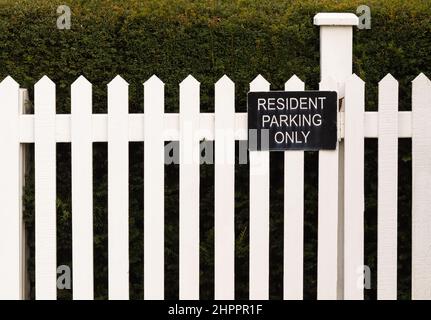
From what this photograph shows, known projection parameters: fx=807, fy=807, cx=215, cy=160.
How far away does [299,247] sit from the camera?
3.98 m

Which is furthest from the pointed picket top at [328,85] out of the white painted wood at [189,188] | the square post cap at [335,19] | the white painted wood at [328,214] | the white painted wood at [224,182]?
the white painted wood at [189,188]

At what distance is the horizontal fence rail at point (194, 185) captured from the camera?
387 centimetres

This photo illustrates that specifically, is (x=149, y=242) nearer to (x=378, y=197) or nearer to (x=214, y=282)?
(x=214, y=282)

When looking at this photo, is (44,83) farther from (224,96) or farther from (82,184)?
(224,96)

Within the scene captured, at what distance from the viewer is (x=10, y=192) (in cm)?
390

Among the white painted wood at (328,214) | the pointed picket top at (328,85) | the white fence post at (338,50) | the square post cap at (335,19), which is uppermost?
the square post cap at (335,19)

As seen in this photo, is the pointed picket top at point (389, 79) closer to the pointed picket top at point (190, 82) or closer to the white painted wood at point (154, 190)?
the pointed picket top at point (190, 82)

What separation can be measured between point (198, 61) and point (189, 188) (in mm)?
696

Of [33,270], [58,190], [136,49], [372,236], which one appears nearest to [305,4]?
[136,49]

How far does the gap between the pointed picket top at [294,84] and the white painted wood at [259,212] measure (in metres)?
0.10

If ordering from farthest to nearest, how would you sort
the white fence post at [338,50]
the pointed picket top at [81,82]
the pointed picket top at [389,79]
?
the white fence post at [338,50], the pointed picket top at [389,79], the pointed picket top at [81,82]

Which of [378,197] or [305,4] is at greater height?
[305,4]

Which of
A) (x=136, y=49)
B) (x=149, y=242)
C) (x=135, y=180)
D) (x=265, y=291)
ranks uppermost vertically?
(x=136, y=49)

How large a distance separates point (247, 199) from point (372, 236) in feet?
2.32
